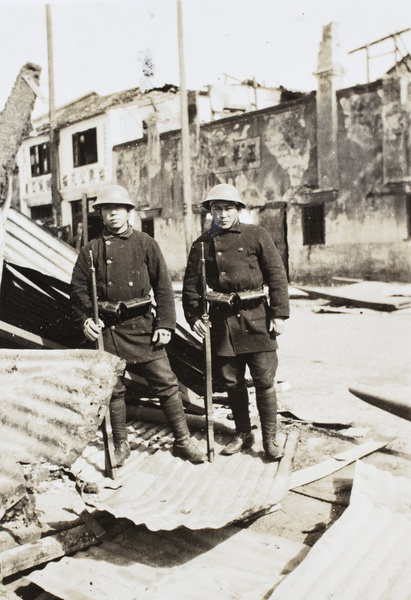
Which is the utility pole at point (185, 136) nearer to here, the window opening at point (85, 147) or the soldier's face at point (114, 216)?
the window opening at point (85, 147)

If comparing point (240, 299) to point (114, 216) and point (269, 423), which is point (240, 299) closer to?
point (269, 423)

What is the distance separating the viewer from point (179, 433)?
4.04 meters

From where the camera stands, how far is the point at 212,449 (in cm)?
396

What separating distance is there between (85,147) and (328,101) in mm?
12577

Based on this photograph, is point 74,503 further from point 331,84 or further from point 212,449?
point 331,84

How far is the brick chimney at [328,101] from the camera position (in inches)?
656

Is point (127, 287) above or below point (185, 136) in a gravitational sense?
below

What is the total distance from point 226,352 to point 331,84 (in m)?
14.6

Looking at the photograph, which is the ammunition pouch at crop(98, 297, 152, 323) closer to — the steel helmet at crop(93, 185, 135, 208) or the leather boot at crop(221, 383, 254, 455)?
the steel helmet at crop(93, 185, 135, 208)

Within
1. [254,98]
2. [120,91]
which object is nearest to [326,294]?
[254,98]

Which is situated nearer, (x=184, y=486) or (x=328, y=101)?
(x=184, y=486)

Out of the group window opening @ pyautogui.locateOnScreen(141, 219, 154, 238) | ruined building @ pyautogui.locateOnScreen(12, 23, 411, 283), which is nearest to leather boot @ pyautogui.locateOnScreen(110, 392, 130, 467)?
ruined building @ pyautogui.locateOnScreen(12, 23, 411, 283)

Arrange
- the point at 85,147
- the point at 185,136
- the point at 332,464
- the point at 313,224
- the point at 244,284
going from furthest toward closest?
the point at 85,147, the point at 185,136, the point at 313,224, the point at 244,284, the point at 332,464

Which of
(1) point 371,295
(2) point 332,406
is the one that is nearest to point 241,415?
(2) point 332,406
